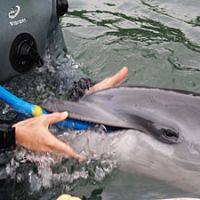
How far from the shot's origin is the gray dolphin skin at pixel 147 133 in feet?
14.4

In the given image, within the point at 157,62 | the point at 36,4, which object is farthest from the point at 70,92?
the point at 157,62

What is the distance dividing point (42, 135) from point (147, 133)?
0.80m

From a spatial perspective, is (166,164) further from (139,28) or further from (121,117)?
(139,28)

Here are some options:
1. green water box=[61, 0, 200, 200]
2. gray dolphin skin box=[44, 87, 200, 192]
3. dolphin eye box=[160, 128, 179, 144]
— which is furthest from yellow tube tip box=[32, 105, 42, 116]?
green water box=[61, 0, 200, 200]

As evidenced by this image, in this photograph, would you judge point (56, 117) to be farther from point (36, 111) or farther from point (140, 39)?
point (140, 39)

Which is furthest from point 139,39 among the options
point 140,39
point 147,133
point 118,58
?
point 147,133

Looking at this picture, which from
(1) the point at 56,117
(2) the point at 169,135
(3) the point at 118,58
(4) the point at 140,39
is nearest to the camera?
(1) the point at 56,117

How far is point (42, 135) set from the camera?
13.8 ft

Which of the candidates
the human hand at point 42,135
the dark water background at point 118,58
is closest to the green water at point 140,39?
the dark water background at point 118,58

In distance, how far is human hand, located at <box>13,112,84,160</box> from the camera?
4.18 metres

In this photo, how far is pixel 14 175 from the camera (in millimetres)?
4906

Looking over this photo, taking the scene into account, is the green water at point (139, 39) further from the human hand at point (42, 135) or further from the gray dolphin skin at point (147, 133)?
the human hand at point (42, 135)

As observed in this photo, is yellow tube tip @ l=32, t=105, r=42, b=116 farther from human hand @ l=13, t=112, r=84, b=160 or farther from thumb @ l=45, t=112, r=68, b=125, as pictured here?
thumb @ l=45, t=112, r=68, b=125

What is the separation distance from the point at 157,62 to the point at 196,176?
9.95 ft
